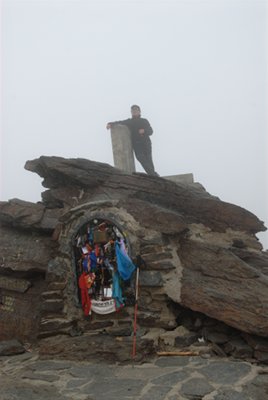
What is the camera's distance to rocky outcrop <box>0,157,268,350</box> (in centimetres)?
725

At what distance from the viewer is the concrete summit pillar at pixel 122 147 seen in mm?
11375

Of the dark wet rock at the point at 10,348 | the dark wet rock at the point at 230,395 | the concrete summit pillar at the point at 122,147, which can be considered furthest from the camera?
the concrete summit pillar at the point at 122,147

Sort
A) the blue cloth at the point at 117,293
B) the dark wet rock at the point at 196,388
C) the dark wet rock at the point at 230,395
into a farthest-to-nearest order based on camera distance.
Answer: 1. the blue cloth at the point at 117,293
2. the dark wet rock at the point at 196,388
3. the dark wet rock at the point at 230,395

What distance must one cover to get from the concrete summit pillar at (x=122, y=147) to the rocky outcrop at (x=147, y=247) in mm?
1975

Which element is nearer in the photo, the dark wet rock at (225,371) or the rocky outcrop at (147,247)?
the dark wet rock at (225,371)

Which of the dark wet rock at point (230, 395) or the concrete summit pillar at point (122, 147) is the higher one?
the concrete summit pillar at point (122, 147)

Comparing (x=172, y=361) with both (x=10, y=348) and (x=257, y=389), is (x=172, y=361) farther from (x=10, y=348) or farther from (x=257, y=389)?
(x=10, y=348)

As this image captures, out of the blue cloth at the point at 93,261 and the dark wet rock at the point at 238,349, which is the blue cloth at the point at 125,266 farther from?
the dark wet rock at the point at 238,349

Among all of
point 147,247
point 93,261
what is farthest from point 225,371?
point 93,261

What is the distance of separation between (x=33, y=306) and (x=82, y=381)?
333 centimetres

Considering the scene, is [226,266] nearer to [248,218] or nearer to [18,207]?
[248,218]

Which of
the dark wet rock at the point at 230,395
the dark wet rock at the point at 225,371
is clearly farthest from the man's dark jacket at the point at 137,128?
the dark wet rock at the point at 230,395

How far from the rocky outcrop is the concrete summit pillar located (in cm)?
198

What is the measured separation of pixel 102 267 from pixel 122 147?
4868mm
